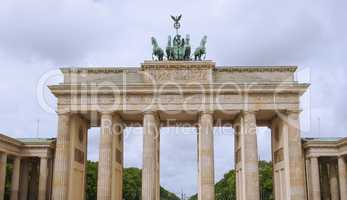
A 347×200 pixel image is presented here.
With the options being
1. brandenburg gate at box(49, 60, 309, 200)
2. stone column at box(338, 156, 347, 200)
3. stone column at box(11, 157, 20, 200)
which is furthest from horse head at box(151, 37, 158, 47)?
stone column at box(338, 156, 347, 200)

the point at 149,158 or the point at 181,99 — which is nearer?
the point at 149,158

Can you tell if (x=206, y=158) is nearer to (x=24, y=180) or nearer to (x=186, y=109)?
(x=186, y=109)

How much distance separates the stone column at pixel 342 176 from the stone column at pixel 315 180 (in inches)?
95.3

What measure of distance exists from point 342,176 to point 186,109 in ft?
60.0

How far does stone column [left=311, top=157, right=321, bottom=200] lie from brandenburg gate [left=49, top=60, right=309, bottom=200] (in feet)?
5.47

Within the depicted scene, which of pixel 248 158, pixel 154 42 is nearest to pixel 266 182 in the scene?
pixel 248 158

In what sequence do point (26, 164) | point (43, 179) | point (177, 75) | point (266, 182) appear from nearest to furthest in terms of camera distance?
point (43, 179) → point (177, 75) → point (26, 164) → point (266, 182)

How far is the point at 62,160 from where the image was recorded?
156 feet

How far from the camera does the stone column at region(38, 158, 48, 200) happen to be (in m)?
48.5

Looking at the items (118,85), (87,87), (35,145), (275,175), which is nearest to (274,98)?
(275,175)

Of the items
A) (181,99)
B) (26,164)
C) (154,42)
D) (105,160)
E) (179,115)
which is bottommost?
(105,160)

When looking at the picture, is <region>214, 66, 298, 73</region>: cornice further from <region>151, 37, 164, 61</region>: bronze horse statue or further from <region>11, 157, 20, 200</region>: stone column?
<region>11, 157, 20, 200</region>: stone column

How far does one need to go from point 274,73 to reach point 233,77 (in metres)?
4.73

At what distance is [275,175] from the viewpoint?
53.3 m
